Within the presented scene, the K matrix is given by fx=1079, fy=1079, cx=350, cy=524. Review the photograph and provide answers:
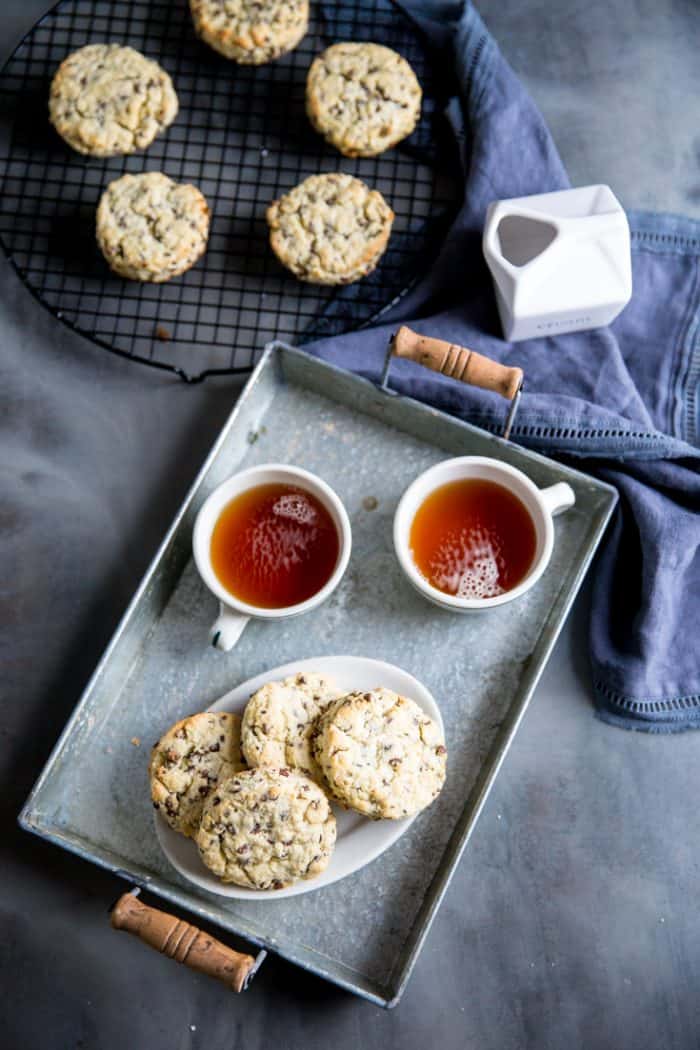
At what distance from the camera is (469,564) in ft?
7.20

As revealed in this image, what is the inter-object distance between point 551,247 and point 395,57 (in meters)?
0.63

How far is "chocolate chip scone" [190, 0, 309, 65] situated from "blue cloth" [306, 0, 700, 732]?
0.31 m

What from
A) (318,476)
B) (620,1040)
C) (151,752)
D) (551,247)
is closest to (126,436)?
(318,476)

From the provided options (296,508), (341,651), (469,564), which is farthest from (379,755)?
(296,508)

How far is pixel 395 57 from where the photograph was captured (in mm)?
2469

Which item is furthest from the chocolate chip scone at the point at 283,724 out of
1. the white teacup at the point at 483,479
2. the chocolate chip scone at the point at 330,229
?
the chocolate chip scone at the point at 330,229

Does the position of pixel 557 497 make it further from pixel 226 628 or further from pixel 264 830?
pixel 264 830

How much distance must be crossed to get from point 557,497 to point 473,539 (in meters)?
0.19

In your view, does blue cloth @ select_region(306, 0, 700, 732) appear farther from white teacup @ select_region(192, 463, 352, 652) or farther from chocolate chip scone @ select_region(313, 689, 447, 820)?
Result: chocolate chip scone @ select_region(313, 689, 447, 820)

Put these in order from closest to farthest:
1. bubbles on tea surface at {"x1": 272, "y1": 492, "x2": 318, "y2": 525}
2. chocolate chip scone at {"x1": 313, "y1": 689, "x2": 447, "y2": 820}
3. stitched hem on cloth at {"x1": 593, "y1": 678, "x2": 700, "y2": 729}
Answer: chocolate chip scone at {"x1": 313, "y1": 689, "x2": 447, "y2": 820} → bubbles on tea surface at {"x1": 272, "y1": 492, "x2": 318, "y2": 525} → stitched hem on cloth at {"x1": 593, "y1": 678, "x2": 700, "y2": 729}

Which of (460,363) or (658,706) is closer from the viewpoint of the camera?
(460,363)

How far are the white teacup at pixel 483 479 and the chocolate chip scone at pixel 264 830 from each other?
1.53ft

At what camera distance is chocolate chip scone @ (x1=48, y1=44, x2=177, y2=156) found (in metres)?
2.44

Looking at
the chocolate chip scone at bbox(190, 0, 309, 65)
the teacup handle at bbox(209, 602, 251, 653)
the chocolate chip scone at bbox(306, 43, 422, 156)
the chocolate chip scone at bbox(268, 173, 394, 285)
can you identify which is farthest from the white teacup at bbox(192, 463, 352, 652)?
the chocolate chip scone at bbox(190, 0, 309, 65)
